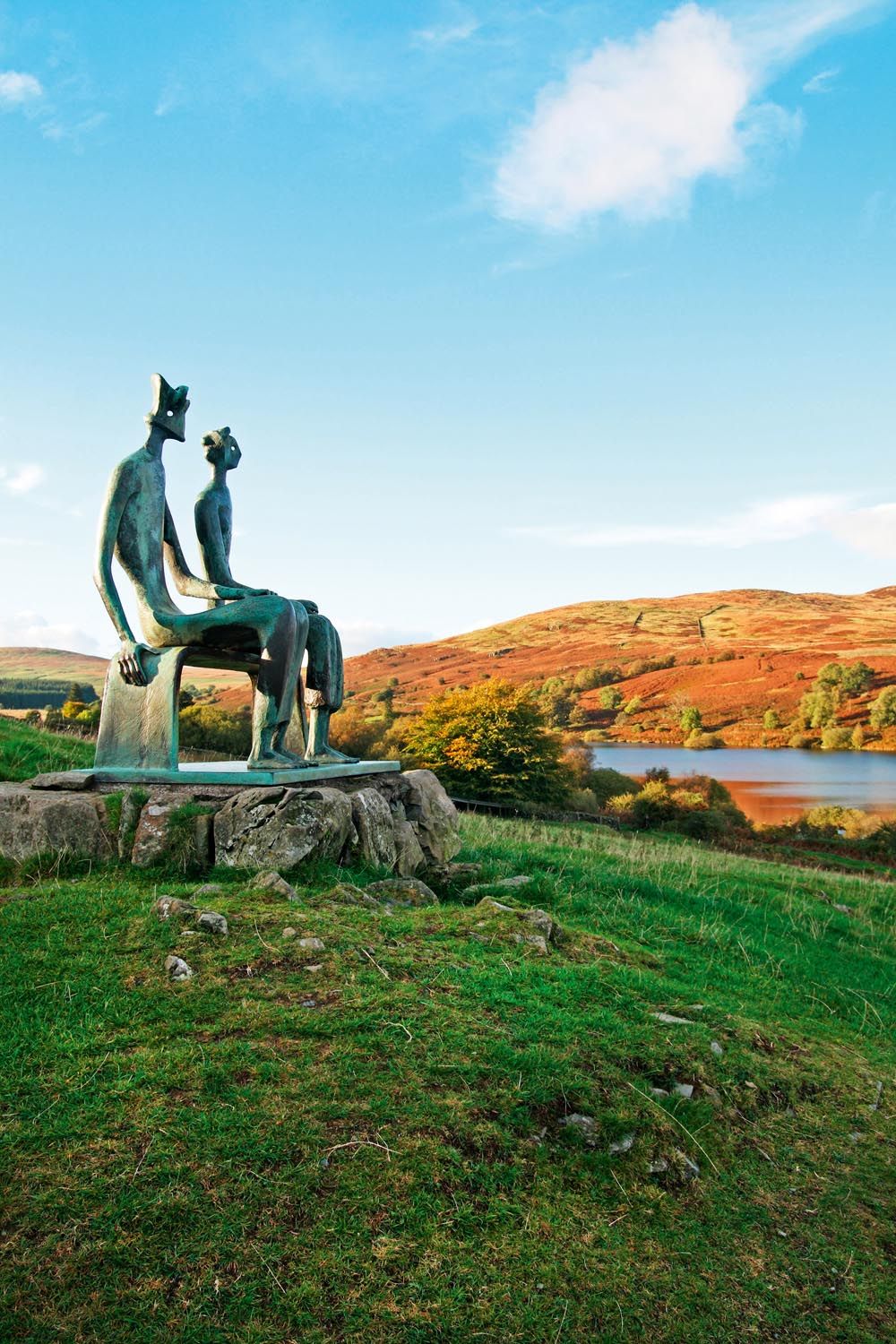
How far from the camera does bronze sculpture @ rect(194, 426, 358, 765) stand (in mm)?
8305

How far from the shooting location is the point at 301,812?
687 centimetres

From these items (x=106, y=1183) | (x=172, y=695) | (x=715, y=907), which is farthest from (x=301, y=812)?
(x=715, y=907)

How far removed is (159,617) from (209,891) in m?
2.82

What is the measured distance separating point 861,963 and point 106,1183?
8.90 meters

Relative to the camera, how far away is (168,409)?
313 inches

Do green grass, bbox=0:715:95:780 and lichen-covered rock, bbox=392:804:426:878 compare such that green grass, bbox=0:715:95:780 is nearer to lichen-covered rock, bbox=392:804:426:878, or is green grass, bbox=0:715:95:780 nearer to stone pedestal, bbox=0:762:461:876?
stone pedestal, bbox=0:762:461:876

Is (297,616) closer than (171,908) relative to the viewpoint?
No

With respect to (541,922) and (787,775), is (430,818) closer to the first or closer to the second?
(541,922)

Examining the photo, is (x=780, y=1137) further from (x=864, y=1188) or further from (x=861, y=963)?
(x=861, y=963)

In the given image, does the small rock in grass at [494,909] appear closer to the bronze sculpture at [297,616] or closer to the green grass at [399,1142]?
the green grass at [399,1142]

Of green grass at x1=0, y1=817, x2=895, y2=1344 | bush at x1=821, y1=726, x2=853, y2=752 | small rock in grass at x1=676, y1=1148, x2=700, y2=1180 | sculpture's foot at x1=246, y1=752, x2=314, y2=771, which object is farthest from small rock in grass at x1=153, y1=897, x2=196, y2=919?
bush at x1=821, y1=726, x2=853, y2=752

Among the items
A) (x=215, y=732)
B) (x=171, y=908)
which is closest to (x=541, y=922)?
(x=171, y=908)

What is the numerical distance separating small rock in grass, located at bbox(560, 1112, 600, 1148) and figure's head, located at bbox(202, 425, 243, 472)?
6.71 metres

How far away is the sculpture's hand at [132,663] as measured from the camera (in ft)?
24.4
